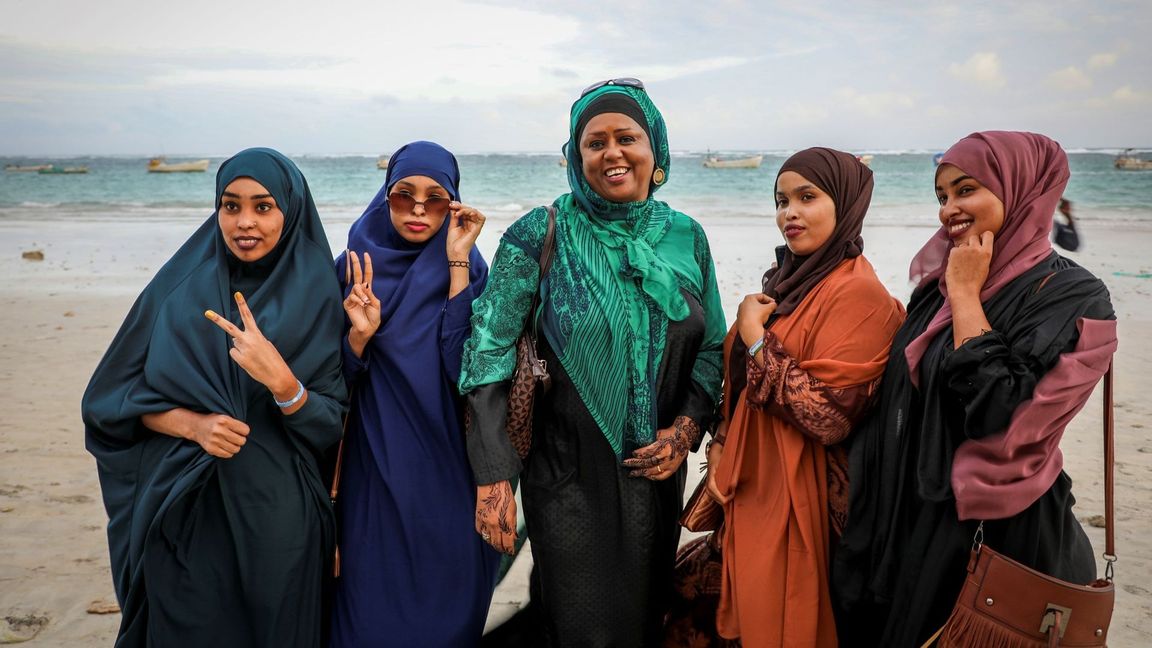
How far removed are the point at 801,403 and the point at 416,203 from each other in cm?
120

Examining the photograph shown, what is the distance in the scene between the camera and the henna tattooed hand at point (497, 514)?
208 centimetres

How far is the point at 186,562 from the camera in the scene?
202 centimetres

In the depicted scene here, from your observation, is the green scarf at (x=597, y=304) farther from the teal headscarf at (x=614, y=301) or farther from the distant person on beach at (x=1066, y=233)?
the distant person on beach at (x=1066, y=233)

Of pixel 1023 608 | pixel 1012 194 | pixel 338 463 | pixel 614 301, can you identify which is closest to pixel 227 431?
pixel 338 463

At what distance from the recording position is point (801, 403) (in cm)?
193

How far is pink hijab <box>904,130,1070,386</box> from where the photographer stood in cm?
187

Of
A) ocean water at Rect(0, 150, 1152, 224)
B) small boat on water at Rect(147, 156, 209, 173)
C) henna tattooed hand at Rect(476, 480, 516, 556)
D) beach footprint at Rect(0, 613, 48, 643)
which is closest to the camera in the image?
henna tattooed hand at Rect(476, 480, 516, 556)

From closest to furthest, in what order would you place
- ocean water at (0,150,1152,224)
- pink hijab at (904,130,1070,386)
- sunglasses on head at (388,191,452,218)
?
pink hijab at (904,130,1070,386), sunglasses on head at (388,191,452,218), ocean water at (0,150,1152,224)

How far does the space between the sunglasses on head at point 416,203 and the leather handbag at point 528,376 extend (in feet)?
1.21

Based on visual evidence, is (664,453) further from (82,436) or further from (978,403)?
(82,436)

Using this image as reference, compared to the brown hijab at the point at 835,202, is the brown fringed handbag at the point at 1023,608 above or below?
below

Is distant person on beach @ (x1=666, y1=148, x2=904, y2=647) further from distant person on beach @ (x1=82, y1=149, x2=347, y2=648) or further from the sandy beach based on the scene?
the sandy beach

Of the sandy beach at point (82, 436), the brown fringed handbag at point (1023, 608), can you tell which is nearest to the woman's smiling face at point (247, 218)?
the sandy beach at point (82, 436)

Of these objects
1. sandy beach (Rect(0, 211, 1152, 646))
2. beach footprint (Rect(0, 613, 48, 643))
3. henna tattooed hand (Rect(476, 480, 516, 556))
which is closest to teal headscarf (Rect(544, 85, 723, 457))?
henna tattooed hand (Rect(476, 480, 516, 556))
